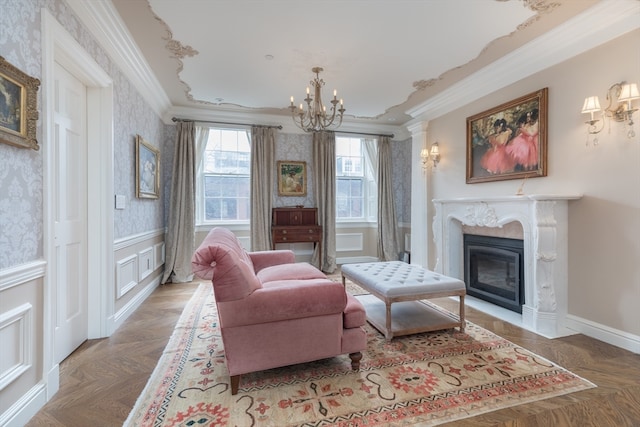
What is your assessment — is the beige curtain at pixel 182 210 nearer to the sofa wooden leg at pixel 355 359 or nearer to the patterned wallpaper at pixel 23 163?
the patterned wallpaper at pixel 23 163

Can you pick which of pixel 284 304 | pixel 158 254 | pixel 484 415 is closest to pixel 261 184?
pixel 158 254

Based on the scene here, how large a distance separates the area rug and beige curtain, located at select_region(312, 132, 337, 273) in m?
2.88

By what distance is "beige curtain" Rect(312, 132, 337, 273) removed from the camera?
17.4 feet

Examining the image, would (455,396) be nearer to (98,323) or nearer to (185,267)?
(98,323)

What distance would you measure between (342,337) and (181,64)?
3.34 m

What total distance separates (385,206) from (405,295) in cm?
329

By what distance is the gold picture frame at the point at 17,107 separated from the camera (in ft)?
4.65

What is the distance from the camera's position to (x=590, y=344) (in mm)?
2445

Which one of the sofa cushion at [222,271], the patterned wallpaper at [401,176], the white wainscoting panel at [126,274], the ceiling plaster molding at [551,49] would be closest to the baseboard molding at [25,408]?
the sofa cushion at [222,271]

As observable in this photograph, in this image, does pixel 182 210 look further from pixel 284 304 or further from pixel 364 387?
pixel 364 387

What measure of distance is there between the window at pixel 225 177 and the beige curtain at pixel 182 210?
0.40m

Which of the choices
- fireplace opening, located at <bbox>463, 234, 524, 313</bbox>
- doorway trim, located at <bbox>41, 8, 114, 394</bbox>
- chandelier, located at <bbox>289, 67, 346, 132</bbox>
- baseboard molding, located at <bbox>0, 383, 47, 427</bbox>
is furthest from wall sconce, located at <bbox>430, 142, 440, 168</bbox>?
baseboard molding, located at <bbox>0, 383, 47, 427</bbox>

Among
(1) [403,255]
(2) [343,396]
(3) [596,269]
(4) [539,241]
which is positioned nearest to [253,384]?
(2) [343,396]

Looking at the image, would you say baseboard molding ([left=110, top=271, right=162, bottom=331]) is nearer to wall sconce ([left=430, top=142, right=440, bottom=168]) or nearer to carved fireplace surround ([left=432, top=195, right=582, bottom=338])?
carved fireplace surround ([left=432, top=195, right=582, bottom=338])
